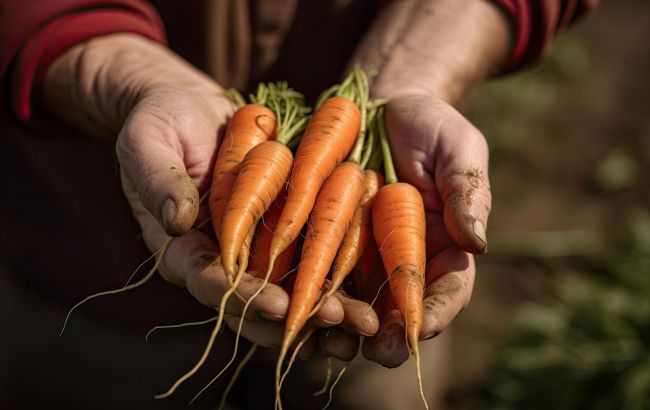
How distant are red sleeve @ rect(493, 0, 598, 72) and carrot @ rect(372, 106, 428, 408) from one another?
1.26 m

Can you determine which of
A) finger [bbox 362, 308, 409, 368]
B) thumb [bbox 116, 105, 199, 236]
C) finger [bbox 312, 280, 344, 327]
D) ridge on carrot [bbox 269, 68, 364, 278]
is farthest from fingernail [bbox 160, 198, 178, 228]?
finger [bbox 362, 308, 409, 368]

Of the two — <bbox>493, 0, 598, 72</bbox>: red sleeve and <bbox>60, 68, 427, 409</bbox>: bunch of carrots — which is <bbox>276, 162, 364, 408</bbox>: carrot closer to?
<bbox>60, 68, 427, 409</bbox>: bunch of carrots

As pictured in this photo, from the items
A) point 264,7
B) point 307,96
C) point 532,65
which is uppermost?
point 264,7

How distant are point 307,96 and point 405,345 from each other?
1776 millimetres

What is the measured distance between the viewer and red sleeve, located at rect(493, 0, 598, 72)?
2.98 m

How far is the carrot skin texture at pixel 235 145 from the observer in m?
2.15

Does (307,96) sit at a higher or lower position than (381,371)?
higher

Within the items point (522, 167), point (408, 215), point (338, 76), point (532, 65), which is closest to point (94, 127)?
point (338, 76)

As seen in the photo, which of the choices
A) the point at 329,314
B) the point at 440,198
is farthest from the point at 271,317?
the point at 440,198

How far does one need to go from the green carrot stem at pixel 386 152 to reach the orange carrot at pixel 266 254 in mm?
436

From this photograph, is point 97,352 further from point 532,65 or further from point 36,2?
point 532,65

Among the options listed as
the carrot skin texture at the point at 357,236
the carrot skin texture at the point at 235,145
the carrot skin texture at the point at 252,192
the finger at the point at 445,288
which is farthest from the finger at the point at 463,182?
the carrot skin texture at the point at 235,145

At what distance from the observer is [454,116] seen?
7.51 feet

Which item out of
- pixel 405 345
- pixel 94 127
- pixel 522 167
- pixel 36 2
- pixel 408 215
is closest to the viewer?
pixel 405 345
